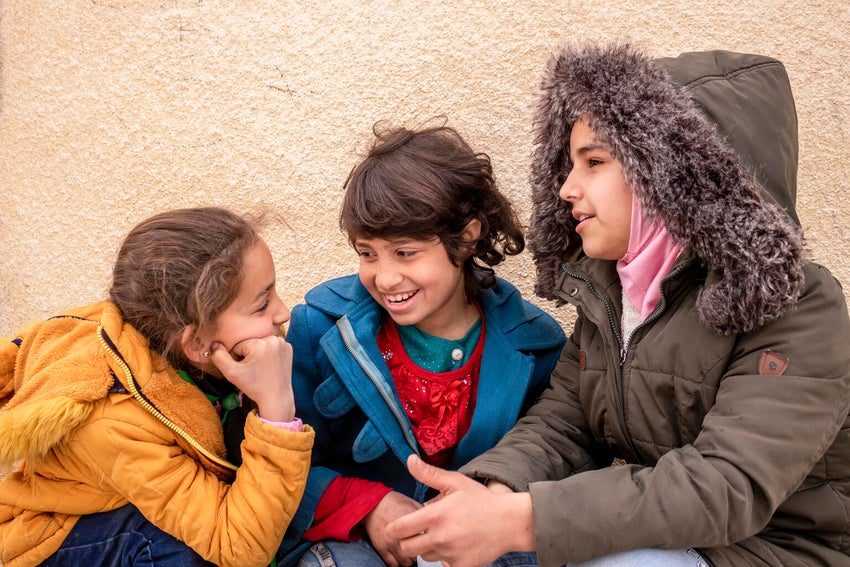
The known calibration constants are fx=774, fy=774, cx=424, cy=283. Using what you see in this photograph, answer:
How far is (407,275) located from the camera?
2.13 meters

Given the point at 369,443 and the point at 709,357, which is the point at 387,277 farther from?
the point at 709,357

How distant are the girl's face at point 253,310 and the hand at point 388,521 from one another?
55 cm

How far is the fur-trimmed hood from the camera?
167cm

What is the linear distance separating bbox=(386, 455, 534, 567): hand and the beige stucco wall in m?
1.28

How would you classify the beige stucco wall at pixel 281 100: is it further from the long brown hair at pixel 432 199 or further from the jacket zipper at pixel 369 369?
the jacket zipper at pixel 369 369

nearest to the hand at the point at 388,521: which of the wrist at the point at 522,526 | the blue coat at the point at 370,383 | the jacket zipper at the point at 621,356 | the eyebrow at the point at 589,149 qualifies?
the blue coat at the point at 370,383

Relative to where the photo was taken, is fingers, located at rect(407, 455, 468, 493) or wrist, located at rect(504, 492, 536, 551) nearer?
wrist, located at rect(504, 492, 536, 551)

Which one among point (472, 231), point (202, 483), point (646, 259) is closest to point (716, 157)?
point (646, 259)

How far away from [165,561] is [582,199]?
1.37m

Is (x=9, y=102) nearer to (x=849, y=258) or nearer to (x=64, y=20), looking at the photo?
(x=64, y=20)

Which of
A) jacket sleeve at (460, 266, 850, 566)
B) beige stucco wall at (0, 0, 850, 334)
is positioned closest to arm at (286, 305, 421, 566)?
jacket sleeve at (460, 266, 850, 566)

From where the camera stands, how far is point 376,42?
2861 millimetres

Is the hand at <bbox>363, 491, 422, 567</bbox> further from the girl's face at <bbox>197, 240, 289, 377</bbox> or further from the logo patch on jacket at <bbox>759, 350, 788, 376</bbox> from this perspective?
the logo patch on jacket at <bbox>759, 350, 788, 376</bbox>

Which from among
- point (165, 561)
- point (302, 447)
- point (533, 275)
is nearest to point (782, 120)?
point (533, 275)
